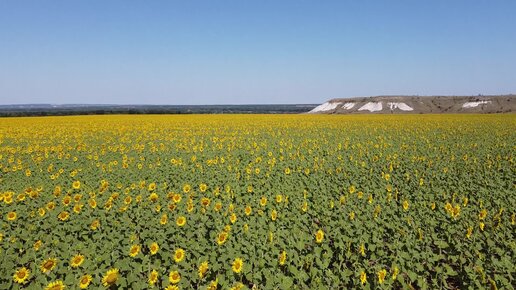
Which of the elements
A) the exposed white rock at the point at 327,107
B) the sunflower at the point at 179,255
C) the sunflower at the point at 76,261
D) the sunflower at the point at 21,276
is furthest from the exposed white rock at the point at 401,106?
the sunflower at the point at 21,276

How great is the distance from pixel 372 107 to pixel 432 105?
14.8 m

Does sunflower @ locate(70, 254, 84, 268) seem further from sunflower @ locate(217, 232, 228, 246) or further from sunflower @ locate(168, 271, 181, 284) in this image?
sunflower @ locate(217, 232, 228, 246)

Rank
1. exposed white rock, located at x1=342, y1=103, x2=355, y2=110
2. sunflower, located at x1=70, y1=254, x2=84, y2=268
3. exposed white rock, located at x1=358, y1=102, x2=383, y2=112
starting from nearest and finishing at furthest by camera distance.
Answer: sunflower, located at x1=70, y1=254, x2=84, y2=268 → exposed white rock, located at x1=358, y1=102, x2=383, y2=112 → exposed white rock, located at x1=342, y1=103, x2=355, y2=110

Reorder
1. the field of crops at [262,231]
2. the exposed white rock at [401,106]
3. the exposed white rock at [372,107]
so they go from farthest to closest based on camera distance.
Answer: the exposed white rock at [372,107] → the exposed white rock at [401,106] → the field of crops at [262,231]

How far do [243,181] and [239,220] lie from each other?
2893 millimetres

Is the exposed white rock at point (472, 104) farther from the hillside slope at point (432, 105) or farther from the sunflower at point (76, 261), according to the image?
the sunflower at point (76, 261)

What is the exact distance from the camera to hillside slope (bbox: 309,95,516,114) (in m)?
75.0

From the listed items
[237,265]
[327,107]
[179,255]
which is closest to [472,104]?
[327,107]

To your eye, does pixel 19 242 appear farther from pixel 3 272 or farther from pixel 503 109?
pixel 503 109

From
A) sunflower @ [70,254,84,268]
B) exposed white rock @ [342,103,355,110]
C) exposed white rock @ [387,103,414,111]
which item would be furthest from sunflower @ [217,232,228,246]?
exposed white rock @ [342,103,355,110]

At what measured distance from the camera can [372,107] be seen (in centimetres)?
8362

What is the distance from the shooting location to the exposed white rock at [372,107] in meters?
82.3

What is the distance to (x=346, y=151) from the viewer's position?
45.3ft

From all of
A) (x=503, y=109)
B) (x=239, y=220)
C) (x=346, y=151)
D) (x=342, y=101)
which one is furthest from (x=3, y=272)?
(x=342, y=101)
